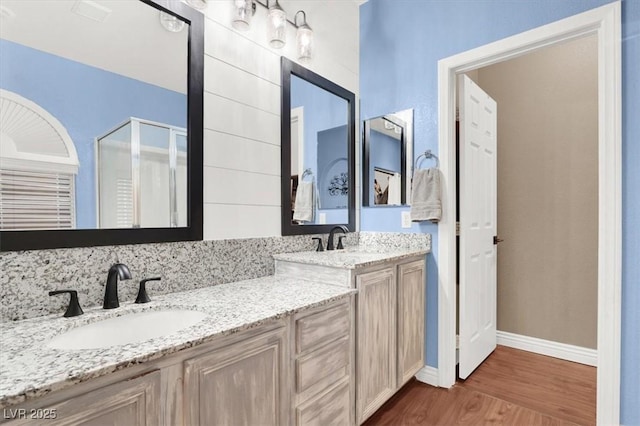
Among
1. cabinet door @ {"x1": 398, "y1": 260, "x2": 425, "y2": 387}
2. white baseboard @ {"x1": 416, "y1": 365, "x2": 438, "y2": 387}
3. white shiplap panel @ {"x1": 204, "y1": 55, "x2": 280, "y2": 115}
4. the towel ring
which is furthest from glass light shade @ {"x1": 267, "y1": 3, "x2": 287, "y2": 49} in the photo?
white baseboard @ {"x1": 416, "y1": 365, "x2": 438, "y2": 387}

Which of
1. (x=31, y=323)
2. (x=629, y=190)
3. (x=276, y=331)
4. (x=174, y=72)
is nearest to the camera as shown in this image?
(x=31, y=323)

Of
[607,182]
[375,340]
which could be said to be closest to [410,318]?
[375,340]

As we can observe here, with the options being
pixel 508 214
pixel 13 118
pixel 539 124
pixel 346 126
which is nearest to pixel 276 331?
pixel 13 118

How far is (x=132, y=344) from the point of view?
33.3 inches

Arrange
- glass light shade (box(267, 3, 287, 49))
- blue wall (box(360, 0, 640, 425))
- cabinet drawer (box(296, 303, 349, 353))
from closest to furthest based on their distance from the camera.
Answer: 1. cabinet drawer (box(296, 303, 349, 353))
2. blue wall (box(360, 0, 640, 425))
3. glass light shade (box(267, 3, 287, 49))

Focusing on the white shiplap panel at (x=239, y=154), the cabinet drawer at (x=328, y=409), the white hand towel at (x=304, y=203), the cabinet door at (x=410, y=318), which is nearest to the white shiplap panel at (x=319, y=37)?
the white shiplap panel at (x=239, y=154)

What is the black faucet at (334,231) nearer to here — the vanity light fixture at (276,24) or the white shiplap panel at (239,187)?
the white shiplap panel at (239,187)

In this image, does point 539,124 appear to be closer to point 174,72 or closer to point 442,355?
point 442,355

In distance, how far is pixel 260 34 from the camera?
1.80 m

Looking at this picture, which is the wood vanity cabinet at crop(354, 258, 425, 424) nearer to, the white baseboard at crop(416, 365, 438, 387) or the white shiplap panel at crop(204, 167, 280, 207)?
the white baseboard at crop(416, 365, 438, 387)

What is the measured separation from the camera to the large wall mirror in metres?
1.06

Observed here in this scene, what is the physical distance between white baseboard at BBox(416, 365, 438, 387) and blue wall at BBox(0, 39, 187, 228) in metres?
2.17

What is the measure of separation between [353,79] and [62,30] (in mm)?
1865

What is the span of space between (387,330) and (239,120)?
1.43 m
